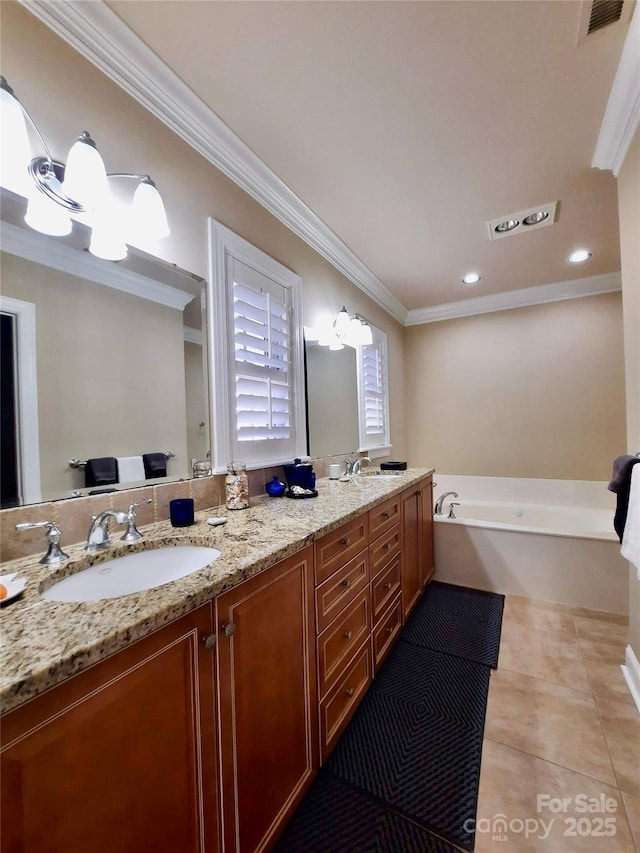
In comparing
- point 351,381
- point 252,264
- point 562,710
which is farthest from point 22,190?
point 562,710

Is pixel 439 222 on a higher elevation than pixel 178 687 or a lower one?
higher

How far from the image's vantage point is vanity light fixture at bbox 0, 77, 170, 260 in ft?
2.87

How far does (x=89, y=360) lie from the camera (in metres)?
1.08

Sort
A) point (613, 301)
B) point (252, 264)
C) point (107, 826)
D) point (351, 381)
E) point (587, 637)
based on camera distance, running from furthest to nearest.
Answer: point (613, 301)
point (351, 381)
point (587, 637)
point (252, 264)
point (107, 826)

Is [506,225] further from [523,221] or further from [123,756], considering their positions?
[123,756]

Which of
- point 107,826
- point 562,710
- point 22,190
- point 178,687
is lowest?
point 562,710

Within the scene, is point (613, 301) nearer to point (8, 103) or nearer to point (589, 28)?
point (589, 28)

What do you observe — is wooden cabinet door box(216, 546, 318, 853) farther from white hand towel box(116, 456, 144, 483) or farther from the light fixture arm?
the light fixture arm

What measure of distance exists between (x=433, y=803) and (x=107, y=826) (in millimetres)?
1113

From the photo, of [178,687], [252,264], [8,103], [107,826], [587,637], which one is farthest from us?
[587,637]

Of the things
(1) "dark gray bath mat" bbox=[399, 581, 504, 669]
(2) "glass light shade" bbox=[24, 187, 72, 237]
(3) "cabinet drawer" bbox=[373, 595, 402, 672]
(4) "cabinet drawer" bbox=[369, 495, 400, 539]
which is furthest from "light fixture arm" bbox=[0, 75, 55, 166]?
(1) "dark gray bath mat" bbox=[399, 581, 504, 669]

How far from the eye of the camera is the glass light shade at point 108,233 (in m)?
1.08

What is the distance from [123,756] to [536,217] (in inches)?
120

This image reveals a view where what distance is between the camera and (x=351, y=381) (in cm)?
272
